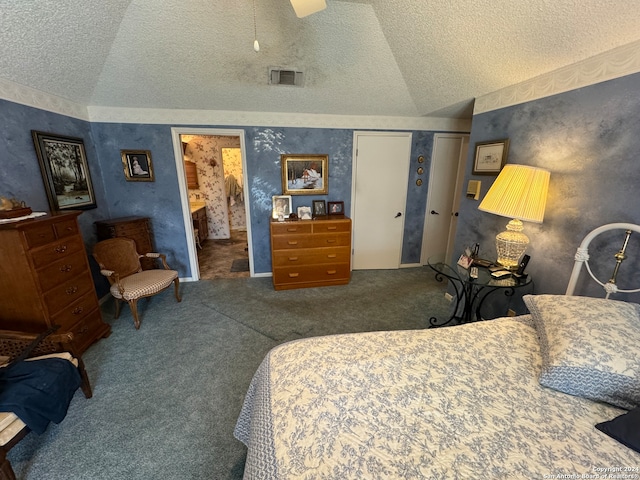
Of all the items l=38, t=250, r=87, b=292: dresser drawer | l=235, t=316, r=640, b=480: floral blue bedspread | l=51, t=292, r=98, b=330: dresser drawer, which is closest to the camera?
l=235, t=316, r=640, b=480: floral blue bedspread

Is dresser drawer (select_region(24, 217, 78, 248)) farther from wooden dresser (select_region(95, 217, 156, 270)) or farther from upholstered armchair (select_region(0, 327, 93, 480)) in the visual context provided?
wooden dresser (select_region(95, 217, 156, 270))

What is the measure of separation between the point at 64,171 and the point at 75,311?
1.46 metres

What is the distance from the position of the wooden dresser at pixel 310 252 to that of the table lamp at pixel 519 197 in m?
1.70

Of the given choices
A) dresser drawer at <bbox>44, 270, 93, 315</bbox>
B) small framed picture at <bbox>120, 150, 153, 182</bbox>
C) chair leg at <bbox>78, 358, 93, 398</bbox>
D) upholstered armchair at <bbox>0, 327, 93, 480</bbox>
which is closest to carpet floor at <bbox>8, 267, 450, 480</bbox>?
chair leg at <bbox>78, 358, 93, 398</bbox>

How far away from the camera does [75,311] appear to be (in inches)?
80.2

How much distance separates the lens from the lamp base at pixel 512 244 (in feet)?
6.25

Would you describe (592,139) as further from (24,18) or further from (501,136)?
(24,18)

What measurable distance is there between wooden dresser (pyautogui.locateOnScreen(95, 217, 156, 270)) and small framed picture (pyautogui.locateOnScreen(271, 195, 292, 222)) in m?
1.57

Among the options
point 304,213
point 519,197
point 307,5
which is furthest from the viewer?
point 304,213

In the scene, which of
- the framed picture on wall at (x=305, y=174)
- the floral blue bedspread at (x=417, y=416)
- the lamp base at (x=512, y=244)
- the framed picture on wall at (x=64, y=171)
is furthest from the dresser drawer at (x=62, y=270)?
the lamp base at (x=512, y=244)

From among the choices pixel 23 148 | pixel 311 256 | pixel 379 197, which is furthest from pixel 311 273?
pixel 23 148

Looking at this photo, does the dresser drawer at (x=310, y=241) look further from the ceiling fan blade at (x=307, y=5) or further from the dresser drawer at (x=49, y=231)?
the ceiling fan blade at (x=307, y=5)

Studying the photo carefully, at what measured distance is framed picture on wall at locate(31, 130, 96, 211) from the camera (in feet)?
7.54

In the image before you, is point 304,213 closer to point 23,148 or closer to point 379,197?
point 379,197
